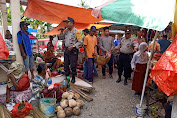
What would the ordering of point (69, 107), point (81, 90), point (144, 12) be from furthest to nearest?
point (81, 90) < point (69, 107) < point (144, 12)

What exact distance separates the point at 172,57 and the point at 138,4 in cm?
105

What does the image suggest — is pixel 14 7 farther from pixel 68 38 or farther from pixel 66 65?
pixel 66 65

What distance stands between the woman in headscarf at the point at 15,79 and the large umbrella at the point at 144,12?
7.43ft

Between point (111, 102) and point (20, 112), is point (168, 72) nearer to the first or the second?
point (111, 102)

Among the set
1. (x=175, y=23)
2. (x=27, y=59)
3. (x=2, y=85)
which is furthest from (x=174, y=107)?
(x=2, y=85)

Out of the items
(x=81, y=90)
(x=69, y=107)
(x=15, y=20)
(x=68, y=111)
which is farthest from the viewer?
(x=81, y=90)

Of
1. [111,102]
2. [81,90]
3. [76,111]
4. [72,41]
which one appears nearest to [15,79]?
[76,111]

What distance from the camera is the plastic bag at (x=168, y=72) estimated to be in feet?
Result: 6.31

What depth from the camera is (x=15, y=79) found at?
10.6 ft

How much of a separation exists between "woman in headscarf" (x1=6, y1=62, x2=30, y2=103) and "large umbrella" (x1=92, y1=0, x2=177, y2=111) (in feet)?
7.43

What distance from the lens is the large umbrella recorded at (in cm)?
202

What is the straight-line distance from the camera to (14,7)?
3941 millimetres

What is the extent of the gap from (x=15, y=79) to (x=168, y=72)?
10.3 feet

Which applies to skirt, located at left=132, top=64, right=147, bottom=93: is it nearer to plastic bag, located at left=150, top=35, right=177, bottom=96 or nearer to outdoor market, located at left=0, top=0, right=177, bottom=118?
outdoor market, located at left=0, top=0, right=177, bottom=118
